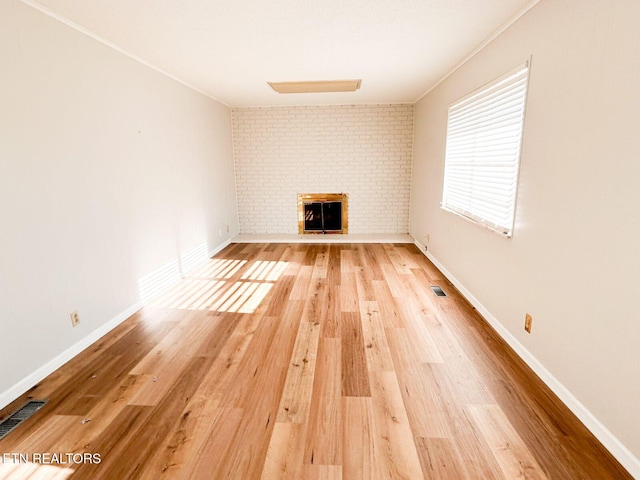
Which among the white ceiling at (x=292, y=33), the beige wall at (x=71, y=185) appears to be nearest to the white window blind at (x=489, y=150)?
the white ceiling at (x=292, y=33)

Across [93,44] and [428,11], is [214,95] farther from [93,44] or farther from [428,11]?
[428,11]

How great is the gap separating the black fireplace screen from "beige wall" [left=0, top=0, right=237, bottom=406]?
9.30 feet

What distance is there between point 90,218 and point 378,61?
9.74 ft

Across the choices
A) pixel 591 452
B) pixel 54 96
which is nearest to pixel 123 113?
pixel 54 96

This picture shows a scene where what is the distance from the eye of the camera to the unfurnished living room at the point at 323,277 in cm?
160

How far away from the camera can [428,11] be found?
2281 millimetres

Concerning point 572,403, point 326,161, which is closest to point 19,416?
point 572,403

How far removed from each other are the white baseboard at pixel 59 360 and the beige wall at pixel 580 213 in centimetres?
319

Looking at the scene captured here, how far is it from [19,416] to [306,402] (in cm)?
158

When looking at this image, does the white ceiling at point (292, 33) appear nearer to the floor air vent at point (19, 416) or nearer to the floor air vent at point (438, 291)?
the floor air vent at point (438, 291)

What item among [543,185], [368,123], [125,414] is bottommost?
[125,414]

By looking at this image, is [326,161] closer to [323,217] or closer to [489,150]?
[323,217]

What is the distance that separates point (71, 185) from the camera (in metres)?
2.46

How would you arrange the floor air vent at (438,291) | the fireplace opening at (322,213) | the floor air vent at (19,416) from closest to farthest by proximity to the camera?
1. the floor air vent at (19,416)
2. the floor air vent at (438,291)
3. the fireplace opening at (322,213)
